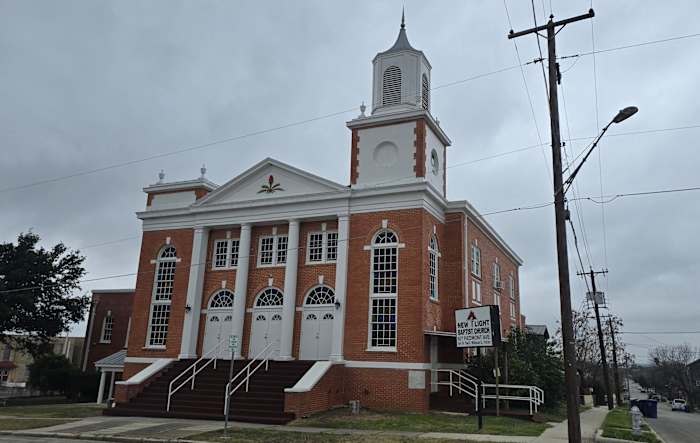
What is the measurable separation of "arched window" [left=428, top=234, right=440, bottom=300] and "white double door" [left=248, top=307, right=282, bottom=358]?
261 inches

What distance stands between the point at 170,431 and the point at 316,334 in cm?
859

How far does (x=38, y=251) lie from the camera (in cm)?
3744

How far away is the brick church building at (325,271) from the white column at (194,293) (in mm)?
58

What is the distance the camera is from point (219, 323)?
1064 inches

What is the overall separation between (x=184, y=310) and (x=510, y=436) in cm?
1658

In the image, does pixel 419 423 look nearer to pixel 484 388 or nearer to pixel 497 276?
pixel 484 388

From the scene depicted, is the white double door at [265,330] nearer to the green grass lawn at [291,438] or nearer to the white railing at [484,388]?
the white railing at [484,388]

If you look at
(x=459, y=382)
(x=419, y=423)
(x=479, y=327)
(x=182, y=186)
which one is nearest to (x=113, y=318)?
(x=182, y=186)

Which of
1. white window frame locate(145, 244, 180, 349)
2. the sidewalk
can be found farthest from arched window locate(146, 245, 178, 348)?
the sidewalk

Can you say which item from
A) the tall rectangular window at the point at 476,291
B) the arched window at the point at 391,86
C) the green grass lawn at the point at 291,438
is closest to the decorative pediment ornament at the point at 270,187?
the arched window at the point at 391,86

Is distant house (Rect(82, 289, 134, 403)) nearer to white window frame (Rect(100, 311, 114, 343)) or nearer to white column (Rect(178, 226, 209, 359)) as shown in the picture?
white window frame (Rect(100, 311, 114, 343))

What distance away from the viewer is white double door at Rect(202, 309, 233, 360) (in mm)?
26656

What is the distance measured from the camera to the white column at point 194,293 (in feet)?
87.8

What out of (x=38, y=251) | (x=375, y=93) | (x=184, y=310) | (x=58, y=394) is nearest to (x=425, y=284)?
(x=375, y=93)
